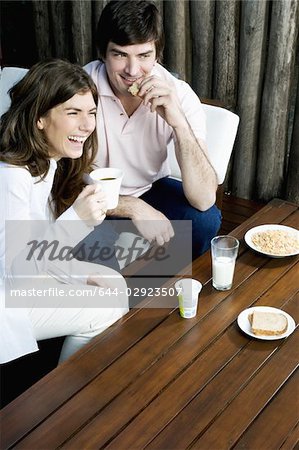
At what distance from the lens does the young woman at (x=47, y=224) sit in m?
2.57

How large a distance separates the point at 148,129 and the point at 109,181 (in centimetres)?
83

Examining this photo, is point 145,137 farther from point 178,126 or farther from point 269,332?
point 269,332

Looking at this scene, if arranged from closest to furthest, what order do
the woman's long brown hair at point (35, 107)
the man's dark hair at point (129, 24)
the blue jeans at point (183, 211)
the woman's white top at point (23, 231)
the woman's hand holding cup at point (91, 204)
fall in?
the woman's white top at point (23, 231) < the woman's hand holding cup at point (91, 204) < the woman's long brown hair at point (35, 107) < the man's dark hair at point (129, 24) < the blue jeans at point (183, 211)

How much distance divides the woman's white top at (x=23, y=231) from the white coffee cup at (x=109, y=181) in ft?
0.49

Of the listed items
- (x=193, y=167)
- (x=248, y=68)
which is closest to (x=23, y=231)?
(x=193, y=167)

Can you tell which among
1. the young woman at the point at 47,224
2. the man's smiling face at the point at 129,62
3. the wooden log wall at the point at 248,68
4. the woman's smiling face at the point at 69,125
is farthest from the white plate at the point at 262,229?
the wooden log wall at the point at 248,68

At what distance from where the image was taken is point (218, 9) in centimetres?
408

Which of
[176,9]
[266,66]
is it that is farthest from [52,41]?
[266,66]

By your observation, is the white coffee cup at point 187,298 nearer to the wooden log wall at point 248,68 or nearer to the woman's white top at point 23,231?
the woman's white top at point 23,231

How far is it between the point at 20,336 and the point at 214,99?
91.9 inches

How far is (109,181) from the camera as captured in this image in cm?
273

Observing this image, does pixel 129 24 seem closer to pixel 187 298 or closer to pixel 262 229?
pixel 262 229

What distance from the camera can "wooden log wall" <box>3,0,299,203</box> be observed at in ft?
13.0

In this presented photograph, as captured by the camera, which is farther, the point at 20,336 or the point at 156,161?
the point at 156,161
